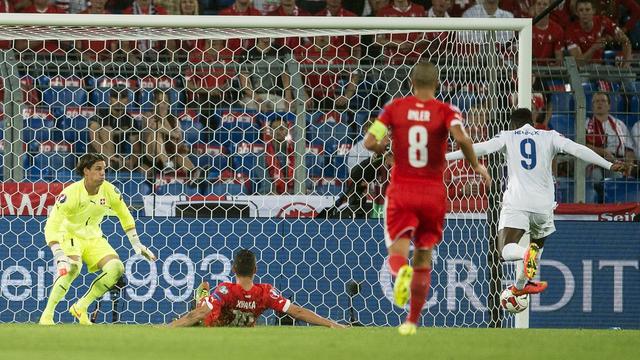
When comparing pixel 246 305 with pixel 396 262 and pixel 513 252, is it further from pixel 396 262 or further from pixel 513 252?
pixel 396 262

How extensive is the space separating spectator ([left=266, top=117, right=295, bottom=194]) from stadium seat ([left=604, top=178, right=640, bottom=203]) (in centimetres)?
332

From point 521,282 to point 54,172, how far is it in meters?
4.83

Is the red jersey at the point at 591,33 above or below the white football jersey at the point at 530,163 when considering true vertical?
above

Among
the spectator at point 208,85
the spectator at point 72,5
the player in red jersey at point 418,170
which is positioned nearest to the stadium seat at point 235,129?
the spectator at point 208,85

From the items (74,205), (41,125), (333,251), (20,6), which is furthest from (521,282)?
(20,6)

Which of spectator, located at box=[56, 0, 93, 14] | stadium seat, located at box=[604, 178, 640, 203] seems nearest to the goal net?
stadium seat, located at box=[604, 178, 640, 203]

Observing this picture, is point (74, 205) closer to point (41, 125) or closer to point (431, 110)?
point (41, 125)

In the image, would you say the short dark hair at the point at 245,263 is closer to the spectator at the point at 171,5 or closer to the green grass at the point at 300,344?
the green grass at the point at 300,344

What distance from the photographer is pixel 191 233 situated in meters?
12.2

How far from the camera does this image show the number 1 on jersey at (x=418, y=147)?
7844mm

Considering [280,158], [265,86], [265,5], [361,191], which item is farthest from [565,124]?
[265,5]

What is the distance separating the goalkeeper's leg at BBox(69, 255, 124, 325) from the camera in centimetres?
1135

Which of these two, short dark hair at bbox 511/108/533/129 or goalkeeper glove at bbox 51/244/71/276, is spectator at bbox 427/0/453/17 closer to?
short dark hair at bbox 511/108/533/129

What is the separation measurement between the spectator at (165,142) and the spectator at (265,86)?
0.74 metres
